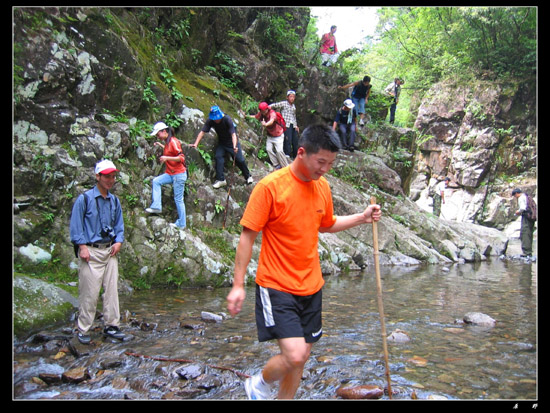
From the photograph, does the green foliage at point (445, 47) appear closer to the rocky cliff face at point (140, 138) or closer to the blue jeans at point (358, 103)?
the blue jeans at point (358, 103)

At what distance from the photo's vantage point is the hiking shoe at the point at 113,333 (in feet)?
17.4

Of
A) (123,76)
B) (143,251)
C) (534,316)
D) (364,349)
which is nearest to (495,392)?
(364,349)

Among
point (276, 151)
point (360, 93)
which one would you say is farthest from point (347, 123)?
point (276, 151)

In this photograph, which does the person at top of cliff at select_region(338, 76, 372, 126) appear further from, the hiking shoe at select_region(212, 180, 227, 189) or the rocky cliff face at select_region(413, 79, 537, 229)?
the rocky cliff face at select_region(413, 79, 537, 229)

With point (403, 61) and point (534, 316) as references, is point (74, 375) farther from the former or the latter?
point (403, 61)

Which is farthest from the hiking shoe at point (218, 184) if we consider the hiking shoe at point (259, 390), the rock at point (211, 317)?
the hiking shoe at point (259, 390)

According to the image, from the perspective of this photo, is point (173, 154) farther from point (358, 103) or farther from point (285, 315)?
point (358, 103)

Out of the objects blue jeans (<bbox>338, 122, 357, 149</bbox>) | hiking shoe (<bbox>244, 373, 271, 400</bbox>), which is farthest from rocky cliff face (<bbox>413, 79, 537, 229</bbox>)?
hiking shoe (<bbox>244, 373, 271, 400</bbox>)

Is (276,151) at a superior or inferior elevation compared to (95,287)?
superior

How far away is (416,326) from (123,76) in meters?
9.40

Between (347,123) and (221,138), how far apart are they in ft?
26.1

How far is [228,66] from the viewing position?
54.7 ft

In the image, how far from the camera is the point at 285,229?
3359 mm

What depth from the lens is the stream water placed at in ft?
12.8
